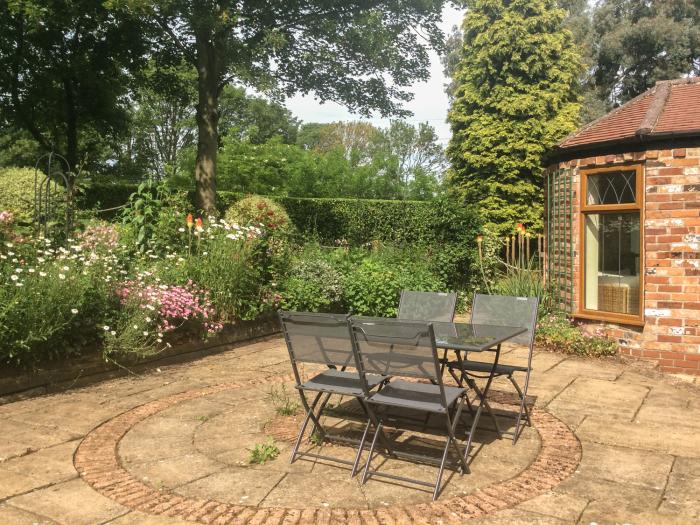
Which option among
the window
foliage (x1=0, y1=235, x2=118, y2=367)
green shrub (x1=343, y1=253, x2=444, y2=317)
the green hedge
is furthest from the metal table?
the green hedge

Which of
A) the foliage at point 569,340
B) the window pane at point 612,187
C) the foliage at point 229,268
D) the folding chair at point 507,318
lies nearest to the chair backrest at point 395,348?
the folding chair at point 507,318

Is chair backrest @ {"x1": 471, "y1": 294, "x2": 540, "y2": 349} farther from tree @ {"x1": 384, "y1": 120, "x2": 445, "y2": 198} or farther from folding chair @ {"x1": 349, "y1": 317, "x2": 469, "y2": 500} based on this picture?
tree @ {"x1": 384, "y1": 120, "x2": 445, "y2": 198}

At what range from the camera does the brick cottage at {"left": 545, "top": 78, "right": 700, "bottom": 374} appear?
7.04 meters

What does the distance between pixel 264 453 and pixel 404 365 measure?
1.12 metres

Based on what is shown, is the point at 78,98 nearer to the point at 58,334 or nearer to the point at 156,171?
the point at 58,334

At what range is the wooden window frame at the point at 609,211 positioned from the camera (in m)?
7.40

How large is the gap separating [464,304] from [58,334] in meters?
7.31

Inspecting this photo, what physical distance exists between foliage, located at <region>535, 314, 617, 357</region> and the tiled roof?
246 centimetres

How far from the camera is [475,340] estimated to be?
4129 millimetres

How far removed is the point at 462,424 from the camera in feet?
15.3

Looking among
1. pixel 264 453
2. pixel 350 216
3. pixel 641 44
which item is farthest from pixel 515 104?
pixel 264 453

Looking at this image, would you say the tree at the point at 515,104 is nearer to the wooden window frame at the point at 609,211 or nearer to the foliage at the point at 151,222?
the wooden window frame at the point at 609,211

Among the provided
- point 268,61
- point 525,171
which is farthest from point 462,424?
point 525,171

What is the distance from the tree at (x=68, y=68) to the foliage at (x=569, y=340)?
1127cm
